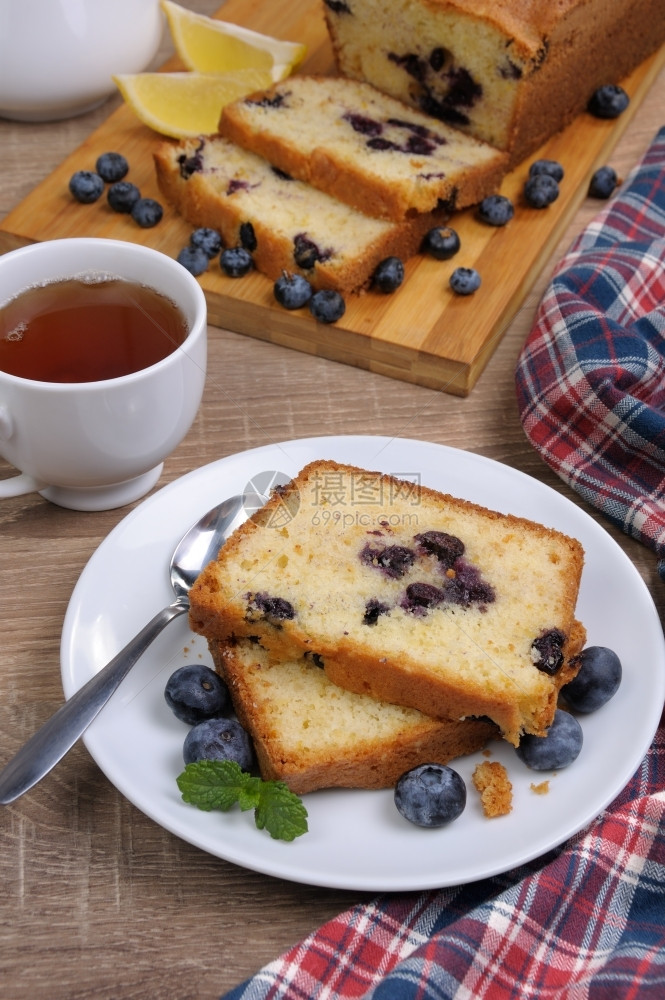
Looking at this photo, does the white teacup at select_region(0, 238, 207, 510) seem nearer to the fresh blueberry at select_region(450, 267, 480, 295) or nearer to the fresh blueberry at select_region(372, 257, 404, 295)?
the fresh blueberry at select_region(372, 257, 404, 295)

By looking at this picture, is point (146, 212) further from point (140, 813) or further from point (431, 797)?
point (431, 797)

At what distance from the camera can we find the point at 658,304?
324 cm

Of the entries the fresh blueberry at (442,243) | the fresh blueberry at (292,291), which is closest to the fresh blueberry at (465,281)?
the fresh blueberry at (442,243)

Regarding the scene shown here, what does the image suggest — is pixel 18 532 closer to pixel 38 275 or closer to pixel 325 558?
pixel 38 275

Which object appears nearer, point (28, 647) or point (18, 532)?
point (28, 647)

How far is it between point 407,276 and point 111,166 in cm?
110

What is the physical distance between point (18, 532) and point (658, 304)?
6.46 feet

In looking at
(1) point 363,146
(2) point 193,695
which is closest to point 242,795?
(2) point 193,695

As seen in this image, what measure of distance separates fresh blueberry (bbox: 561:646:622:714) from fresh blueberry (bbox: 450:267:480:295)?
1425mm

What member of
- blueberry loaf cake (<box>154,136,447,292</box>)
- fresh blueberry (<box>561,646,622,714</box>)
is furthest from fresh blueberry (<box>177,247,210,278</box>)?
fresh blueberry (<box>561,646,622,714</box>)

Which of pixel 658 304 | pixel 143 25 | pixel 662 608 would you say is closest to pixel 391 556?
pixel 662 608

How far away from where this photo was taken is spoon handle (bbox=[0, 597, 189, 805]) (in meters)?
1.96

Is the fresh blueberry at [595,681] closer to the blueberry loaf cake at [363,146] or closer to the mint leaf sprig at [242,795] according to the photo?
the mint leaf sprig at [242,795]

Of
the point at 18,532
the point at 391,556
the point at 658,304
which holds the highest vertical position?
the point at 658,304
